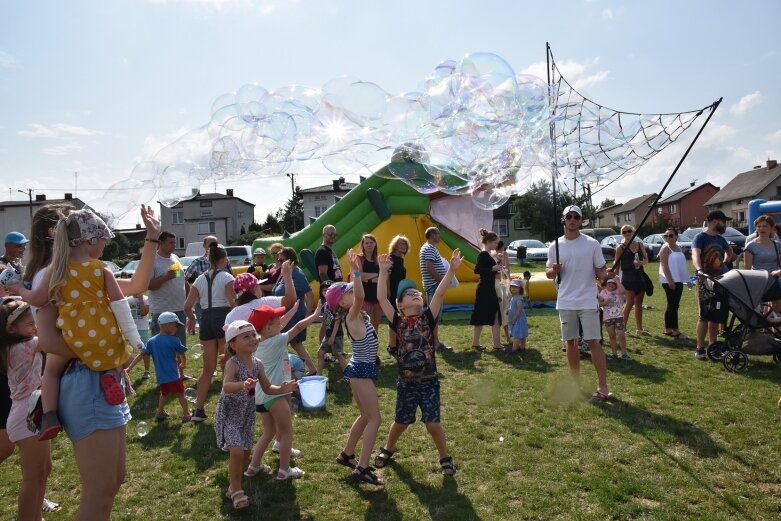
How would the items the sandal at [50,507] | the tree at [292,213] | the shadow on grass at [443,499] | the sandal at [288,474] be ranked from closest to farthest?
the shadow on grass at [443,499] < the sandal at [50,507] < the sandal at [288,474] < the tree at [292,213]

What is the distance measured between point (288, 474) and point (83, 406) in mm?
1986

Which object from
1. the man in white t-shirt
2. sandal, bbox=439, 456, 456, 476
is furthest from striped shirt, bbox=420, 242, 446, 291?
sandal, bbox=439, 456, 456, 476

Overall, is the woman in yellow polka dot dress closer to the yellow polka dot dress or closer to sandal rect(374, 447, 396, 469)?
the yellow polka dot dress

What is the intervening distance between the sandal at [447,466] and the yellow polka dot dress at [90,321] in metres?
2.45

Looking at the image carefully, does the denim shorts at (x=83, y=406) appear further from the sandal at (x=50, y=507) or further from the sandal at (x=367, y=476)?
the sandal at (x=367, y=476)

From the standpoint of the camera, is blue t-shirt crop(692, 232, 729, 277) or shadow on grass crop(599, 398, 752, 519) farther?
blue t-shirt crop(692, 232, 729, 277)

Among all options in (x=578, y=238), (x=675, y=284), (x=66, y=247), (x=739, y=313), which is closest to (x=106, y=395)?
(x=66, y=247)

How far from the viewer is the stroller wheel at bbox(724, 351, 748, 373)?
6750mm

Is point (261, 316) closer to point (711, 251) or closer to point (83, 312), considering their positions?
point (83, 312)

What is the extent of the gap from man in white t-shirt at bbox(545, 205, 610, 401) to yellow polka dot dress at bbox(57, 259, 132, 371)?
4232mm

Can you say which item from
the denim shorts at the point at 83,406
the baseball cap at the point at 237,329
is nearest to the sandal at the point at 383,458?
the baseball cap at the point at 237,329

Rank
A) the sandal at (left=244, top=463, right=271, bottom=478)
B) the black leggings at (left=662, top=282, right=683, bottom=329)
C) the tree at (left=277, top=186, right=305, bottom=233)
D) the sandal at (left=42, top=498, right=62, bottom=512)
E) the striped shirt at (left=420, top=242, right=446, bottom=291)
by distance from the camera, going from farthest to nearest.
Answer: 1. the tree at (left=277, top=186, right=305, bottom=233)
2. the black leggings at (left=662, top=282, right=683, bottom=329)
3. the striped shirt at (left=420, top=242, right=446, bottom=291)
4. the sandal at (left=244, top=463, right=271, bottom=478)
5. the sandal at (left=42, top=498, right=62, bottom=512)

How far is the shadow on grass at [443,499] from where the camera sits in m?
3.61

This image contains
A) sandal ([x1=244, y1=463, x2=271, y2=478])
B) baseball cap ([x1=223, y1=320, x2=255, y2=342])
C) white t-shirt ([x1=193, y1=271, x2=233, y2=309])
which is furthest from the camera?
white t-shirt ([x1=193, y1=271, x2=233, y2=309])
